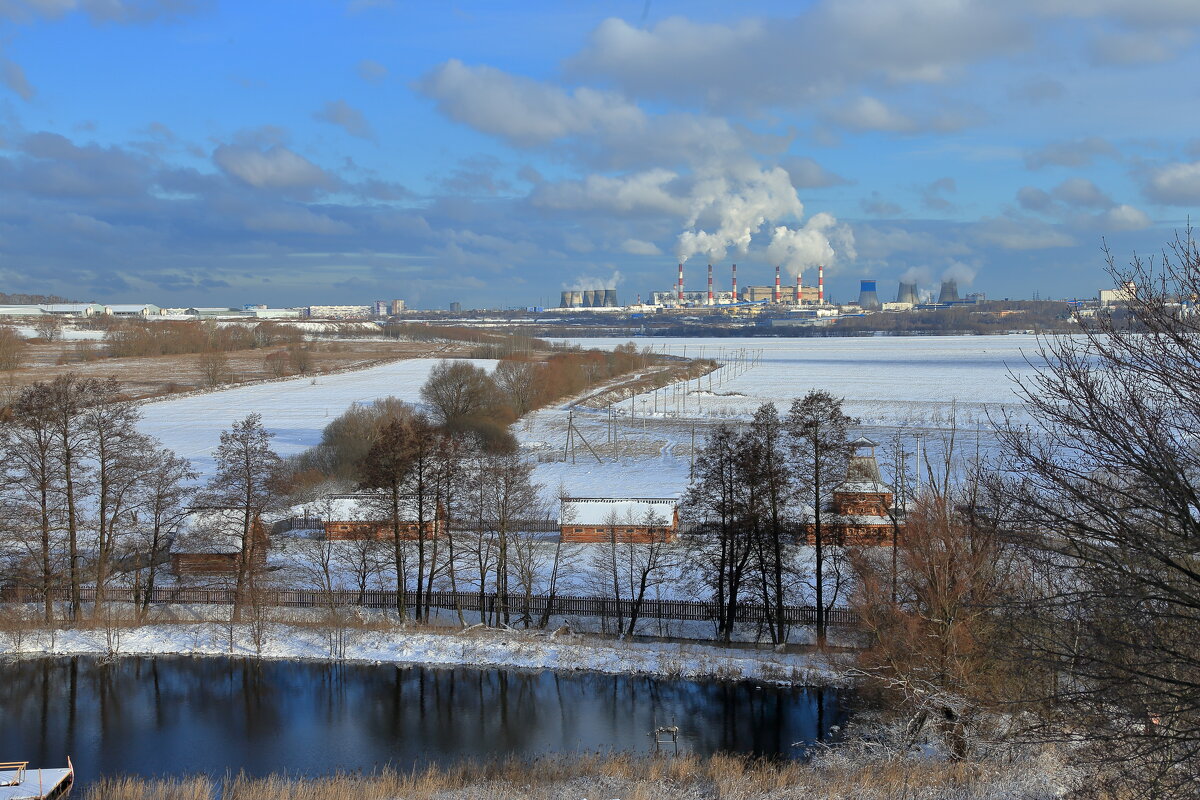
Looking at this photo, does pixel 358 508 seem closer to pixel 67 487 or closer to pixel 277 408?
pixel 67 487

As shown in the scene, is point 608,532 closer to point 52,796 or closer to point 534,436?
point 52,796

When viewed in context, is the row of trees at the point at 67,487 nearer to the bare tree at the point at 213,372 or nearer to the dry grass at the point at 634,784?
the dry grass at the point at 634,784

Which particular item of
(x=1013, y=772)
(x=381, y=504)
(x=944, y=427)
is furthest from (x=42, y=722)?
(x=944, y=427)

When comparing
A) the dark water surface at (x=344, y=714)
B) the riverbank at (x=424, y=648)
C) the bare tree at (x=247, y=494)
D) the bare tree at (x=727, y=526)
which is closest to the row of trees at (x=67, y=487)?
the riverbank at (x=424, y=648)

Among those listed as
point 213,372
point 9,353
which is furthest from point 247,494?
point 9,353

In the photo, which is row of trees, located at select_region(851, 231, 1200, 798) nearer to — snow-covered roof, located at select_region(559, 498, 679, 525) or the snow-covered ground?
snow-covered roof, located at select_region(559, 498, 679, 525)

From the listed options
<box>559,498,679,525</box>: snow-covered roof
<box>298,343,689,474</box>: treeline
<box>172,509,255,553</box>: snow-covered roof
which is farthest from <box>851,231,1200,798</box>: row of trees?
<box>298,343,689,474</box>: treeline
